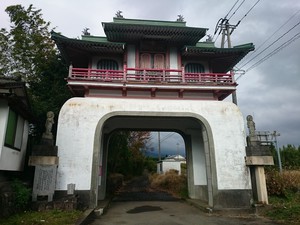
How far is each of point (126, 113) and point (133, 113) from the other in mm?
382

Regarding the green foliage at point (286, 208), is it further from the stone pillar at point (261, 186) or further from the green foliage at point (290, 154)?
the green foliage at point (290, 154)

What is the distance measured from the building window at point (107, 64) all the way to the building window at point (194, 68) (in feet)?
15.4

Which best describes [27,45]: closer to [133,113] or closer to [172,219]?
[133,113]

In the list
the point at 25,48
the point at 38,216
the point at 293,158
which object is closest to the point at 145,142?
the point at 293,158

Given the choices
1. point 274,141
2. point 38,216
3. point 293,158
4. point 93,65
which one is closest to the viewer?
point 38,216

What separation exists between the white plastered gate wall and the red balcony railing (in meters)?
1.19

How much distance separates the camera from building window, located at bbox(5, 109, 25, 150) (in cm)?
1051

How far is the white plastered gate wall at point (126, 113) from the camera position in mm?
11602

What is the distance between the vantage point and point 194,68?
52.1 feet

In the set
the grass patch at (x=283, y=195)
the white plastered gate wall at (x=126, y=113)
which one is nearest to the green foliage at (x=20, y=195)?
the white plastered gate wall at (x=126, y=113)

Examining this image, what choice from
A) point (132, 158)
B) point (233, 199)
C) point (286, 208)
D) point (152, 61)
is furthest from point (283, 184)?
point (132, 158)

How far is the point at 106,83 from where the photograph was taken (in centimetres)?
1295

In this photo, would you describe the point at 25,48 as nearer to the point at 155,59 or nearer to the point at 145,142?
the point at 155,59

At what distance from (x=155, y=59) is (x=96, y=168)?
26.0ft
